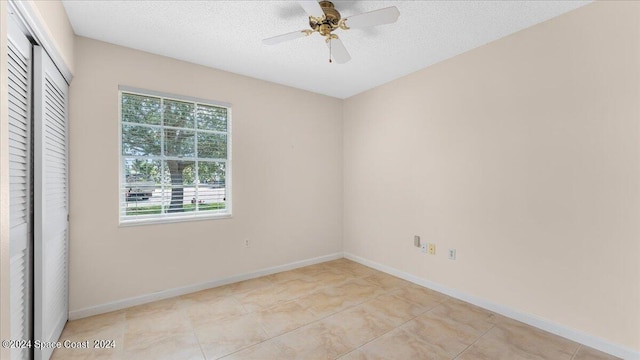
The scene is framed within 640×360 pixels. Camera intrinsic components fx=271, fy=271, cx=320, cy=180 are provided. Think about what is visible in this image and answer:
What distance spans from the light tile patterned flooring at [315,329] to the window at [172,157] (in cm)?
102

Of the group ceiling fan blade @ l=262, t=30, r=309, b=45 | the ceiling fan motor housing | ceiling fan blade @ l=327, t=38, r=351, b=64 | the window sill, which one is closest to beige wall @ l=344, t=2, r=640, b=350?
ceiling fan blade @ l=327, t=38, r=351, b=64

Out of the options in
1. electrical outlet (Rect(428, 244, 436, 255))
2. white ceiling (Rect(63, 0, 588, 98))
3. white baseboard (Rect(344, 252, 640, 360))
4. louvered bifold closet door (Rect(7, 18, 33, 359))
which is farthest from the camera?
electrical outlet (Rect(428, 244, 436, 255))

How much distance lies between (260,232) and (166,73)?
7.25 ft

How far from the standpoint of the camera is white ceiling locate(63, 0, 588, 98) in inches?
85.2

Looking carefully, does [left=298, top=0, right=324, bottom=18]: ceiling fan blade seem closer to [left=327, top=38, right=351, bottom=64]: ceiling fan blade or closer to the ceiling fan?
the ceiling fan

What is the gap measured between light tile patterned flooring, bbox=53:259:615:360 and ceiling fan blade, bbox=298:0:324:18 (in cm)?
247

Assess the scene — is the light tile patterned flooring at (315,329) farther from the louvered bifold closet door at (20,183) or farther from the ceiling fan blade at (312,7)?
the ceiling fan blade at (312,7)

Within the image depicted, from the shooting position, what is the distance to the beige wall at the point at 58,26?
167 centimetres

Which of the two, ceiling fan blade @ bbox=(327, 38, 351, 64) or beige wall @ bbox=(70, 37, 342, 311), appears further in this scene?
beige wall @ bbox=(70, 37, 342, 311)

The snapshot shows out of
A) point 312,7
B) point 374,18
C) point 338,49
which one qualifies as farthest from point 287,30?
point 374,18

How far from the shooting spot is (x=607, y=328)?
81.0 inches

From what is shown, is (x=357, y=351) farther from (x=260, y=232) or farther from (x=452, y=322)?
(x=260, y=232)

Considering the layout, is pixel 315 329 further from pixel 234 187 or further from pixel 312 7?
pixel 312 7

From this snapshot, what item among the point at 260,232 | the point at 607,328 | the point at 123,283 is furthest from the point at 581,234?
the point at 123,283
